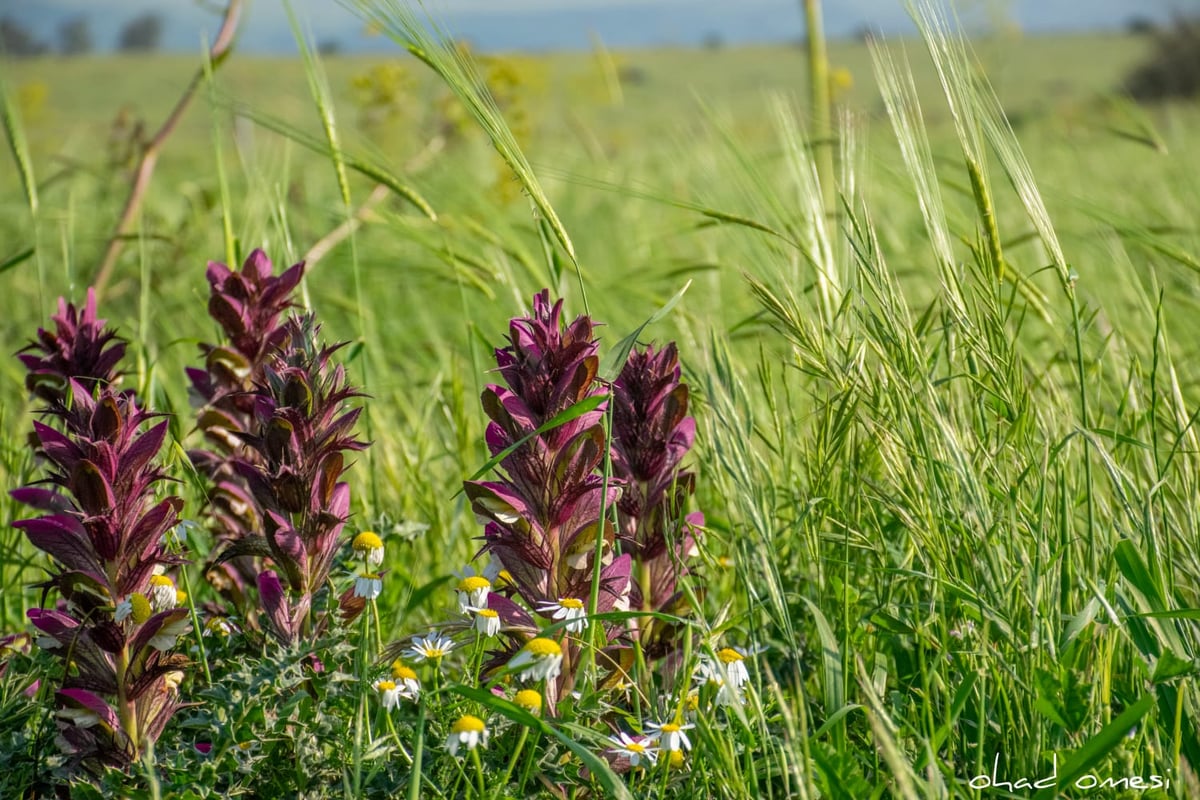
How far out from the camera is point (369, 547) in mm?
1224

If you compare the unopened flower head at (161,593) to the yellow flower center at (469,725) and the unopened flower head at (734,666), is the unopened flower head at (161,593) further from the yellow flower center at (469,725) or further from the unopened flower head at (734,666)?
the unopened flower head at (734,666)

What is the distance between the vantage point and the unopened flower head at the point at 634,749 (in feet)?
3.51

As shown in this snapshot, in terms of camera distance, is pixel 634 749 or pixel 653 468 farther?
pixel 653 468

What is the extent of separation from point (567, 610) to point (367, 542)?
0.27 meters

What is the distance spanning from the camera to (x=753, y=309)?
3033 mm

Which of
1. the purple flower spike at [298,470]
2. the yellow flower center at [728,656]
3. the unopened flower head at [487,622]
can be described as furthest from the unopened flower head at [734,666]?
the purple flower spike at [298,470]

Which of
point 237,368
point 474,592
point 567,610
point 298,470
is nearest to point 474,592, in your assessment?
point 474,592

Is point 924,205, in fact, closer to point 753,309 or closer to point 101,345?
point 101,345

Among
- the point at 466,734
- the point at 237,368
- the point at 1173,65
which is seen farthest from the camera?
the point at 1173,65

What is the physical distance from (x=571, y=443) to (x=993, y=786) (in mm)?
543

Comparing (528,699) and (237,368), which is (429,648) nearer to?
(528,699)

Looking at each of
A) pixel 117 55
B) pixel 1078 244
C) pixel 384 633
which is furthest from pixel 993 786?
pixel 117 55

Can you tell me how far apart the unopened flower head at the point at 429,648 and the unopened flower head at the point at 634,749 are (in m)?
0.21

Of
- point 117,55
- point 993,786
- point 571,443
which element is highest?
point 117,55
